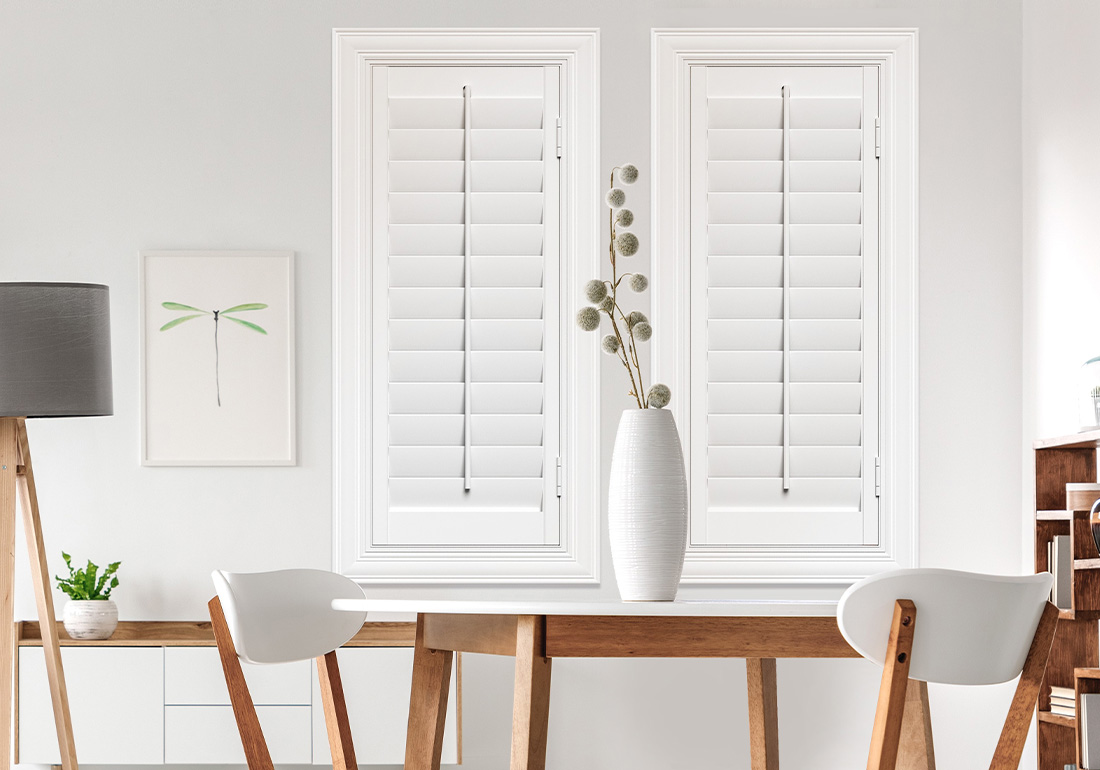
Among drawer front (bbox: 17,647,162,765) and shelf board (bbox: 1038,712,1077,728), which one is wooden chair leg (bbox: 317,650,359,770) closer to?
drawer front (bbox: 17,647,162,765)

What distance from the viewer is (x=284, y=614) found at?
2.10 meters

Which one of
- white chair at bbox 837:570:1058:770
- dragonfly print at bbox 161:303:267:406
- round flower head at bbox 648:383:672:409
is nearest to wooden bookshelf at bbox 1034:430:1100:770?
white chair at bbox 837:570:1058:770

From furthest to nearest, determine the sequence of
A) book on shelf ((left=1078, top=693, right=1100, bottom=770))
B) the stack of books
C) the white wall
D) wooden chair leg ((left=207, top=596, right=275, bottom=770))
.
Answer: the white wall
the stack of books
book on shelf ((left=1078, top=693, right=1100, bottom=770))
wooden chair leg ((left=207, top=596, right=275, bottom=770))

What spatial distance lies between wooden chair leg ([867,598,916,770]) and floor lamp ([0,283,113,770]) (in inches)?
82.9

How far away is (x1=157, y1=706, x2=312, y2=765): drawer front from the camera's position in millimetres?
3066

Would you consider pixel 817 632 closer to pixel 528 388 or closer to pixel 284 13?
pixel 528 388

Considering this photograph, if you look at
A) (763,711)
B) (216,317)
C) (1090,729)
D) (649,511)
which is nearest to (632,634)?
(649,511)

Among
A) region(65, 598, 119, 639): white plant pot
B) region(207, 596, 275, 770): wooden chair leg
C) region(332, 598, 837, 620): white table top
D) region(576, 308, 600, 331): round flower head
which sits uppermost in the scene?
region(576, 308, 600, 331): round flower head

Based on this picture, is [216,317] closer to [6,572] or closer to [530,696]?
[6,572]

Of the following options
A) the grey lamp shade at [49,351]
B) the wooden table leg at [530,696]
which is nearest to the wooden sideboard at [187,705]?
the grey lamp shade at [49,351]

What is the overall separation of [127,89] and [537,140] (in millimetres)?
1379

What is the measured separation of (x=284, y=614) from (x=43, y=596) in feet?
3.55

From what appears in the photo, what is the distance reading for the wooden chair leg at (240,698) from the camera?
1.90m

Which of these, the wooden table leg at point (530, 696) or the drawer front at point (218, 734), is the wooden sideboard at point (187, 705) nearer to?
the drawer front at point (218, 734)
